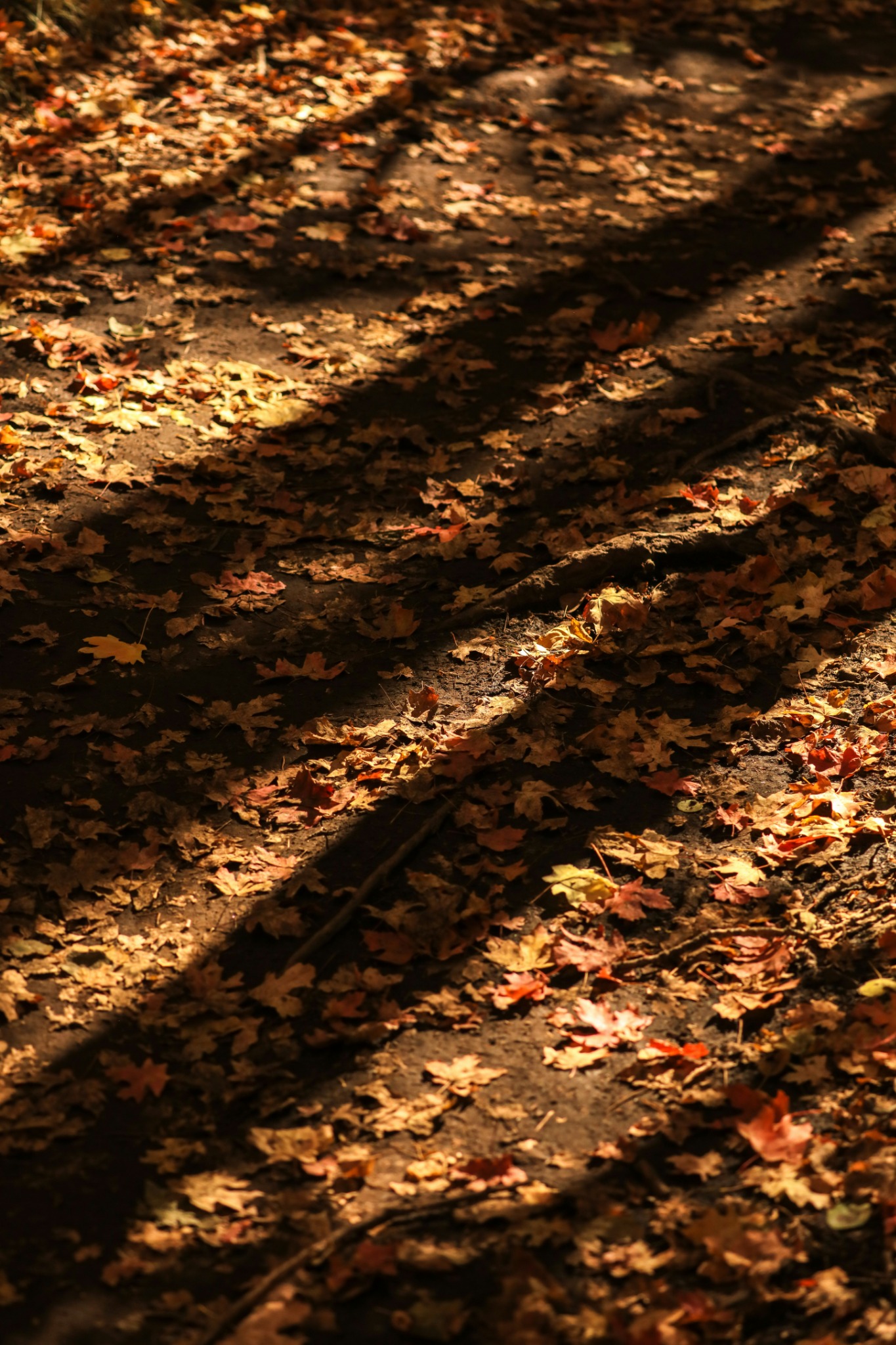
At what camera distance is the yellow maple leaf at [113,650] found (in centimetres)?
492

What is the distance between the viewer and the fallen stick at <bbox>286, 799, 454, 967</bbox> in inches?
151

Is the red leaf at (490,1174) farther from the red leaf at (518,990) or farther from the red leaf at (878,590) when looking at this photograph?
the red leaf at (878,590)

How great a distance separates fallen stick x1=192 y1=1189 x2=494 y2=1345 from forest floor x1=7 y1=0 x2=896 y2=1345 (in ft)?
0.05

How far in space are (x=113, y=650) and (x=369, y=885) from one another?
1804mm

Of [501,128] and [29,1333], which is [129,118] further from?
[29,1333]

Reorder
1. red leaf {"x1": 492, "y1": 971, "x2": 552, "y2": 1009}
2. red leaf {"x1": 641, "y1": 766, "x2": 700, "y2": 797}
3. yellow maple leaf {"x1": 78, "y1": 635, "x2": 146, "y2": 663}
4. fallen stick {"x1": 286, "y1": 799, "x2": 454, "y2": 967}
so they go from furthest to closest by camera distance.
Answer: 1. yellow maple leaf {"x1": 78, "y1": 635, "x2": 146, "y2": 663}
2. red leaf {"x1": 641, "y1": 766, "x2": 700, "y2": 797}
3. fallen stick {"x1": 286, "y1": 799, "x2": 454, "y2": 967}
4. red leaf {"x1": 492, "y1": 971, "x2": 552, "y2": 1009}

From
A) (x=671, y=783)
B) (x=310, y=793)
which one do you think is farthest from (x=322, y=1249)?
(x=671, y=783)

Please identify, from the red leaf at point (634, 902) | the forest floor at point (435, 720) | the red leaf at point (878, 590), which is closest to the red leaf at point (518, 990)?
the forest floor at point (435, 720)

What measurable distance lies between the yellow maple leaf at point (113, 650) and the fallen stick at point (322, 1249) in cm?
277

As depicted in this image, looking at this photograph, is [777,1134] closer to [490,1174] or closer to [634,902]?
[490,1174]

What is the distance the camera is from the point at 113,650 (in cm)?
495

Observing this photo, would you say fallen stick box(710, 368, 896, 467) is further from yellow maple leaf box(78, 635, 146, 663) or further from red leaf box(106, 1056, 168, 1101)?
red leaf box(106, 1056, 168, 1101)

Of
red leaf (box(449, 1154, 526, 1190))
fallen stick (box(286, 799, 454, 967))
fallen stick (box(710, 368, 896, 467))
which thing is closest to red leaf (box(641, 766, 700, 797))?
fallen stick (box(286, 799, 454, 967))

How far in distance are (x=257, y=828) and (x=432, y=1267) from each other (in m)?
1.86
